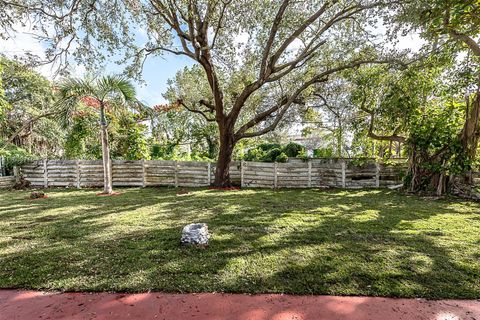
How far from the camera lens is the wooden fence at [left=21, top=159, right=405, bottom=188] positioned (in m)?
9.48

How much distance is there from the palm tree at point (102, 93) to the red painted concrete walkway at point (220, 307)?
6.35 metres

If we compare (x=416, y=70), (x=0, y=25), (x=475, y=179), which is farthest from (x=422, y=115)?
(x=0, y=25)

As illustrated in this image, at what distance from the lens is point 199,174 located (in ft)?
32.0

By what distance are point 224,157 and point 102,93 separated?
4.42 meters

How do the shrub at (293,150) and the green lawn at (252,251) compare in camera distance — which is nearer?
the green lawn at (252,251)

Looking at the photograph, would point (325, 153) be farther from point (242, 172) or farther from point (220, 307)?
point (220, 307)

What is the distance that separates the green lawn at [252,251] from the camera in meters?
2.35

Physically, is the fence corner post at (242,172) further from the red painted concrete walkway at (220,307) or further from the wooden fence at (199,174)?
the red painted concrete walkway at (220,307)

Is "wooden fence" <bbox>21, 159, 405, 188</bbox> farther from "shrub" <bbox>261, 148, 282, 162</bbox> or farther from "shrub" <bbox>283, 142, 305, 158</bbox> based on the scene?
"shrub" <bbox>283, 142, 305, 158</bbox>

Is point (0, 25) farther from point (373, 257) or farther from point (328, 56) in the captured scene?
point (328, 56)

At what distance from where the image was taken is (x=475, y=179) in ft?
24.6

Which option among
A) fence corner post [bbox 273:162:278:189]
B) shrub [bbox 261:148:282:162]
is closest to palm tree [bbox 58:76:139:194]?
fence corner post [bbox 273:162:278:189]

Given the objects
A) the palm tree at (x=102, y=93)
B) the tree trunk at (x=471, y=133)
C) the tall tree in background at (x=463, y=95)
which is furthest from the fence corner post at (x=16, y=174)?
the tree trunk at (x=471, y=133)

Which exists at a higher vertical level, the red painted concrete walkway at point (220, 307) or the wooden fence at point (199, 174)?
the wooden fence at point (199, 174)
